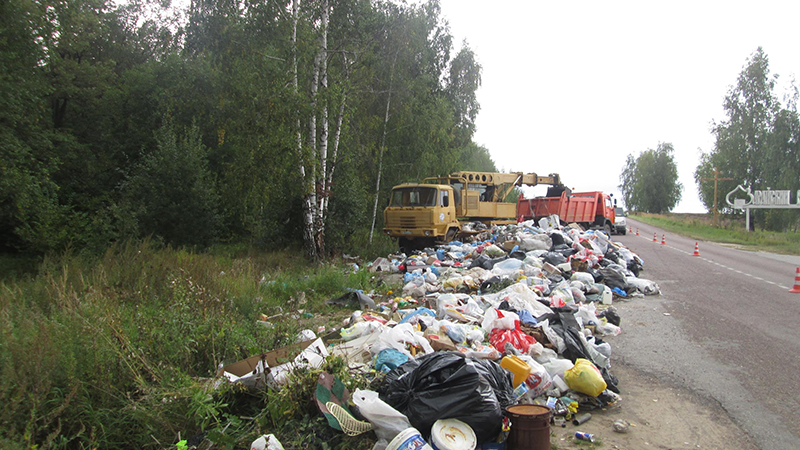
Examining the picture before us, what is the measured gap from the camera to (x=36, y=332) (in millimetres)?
3738

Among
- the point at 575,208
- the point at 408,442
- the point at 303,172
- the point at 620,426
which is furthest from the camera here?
the point at 575,208

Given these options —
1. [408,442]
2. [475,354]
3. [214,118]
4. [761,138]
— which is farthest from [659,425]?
[761,138]

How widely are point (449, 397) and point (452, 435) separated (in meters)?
0.24

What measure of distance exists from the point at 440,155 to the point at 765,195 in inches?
1082

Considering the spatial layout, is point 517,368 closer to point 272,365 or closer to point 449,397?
point 449,397

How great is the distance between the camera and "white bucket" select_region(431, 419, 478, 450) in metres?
3.04

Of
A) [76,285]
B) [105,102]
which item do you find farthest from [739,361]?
[105,102]

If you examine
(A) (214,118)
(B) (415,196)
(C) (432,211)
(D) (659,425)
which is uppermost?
(A) (214,118)

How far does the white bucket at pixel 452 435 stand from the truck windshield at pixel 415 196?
12.8 m

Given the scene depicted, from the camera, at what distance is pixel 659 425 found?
385 centimetres

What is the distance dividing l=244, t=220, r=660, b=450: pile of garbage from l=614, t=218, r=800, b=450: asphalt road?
56cm

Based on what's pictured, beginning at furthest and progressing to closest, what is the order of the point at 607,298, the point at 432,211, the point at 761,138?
the point at 761,138 < the point at 432,211 < the point at 607,298

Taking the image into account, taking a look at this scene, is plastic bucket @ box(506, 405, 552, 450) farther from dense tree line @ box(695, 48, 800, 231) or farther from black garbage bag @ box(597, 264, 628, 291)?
dense tree line @ box(695, 48, 800, 231)

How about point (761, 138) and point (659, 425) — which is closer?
point (659, 425)
